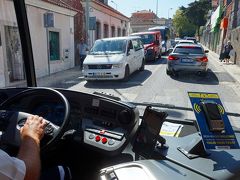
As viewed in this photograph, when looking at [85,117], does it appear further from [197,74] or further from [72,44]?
[72,44]

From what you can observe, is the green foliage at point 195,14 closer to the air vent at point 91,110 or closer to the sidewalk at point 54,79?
the sidewalk at point 54,79

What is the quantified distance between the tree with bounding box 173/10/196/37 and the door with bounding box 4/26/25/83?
179ft

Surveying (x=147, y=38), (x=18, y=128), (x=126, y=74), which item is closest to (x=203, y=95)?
(x=18, y=128)

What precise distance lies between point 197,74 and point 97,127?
5804mm

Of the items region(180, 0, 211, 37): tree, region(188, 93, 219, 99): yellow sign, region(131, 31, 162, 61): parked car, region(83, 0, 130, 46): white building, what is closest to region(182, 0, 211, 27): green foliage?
region(180, 0, 211, 37): tree

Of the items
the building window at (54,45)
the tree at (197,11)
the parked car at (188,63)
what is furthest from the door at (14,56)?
the tree at (197,11)

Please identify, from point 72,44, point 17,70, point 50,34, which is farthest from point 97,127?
point 72,44

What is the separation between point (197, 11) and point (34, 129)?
5478 cm

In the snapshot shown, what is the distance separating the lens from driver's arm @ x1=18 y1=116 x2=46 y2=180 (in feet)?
4.80

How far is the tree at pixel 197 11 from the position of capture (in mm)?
51250

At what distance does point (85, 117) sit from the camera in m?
2.44

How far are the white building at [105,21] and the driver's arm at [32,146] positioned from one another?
14.8m

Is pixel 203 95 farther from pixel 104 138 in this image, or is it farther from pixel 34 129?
pixel 34 129

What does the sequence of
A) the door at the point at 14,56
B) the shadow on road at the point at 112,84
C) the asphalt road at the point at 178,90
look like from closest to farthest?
the door at the point at 14,56
the asphalt road at the point at 178,90
the shadow on road at the point at 112,84
